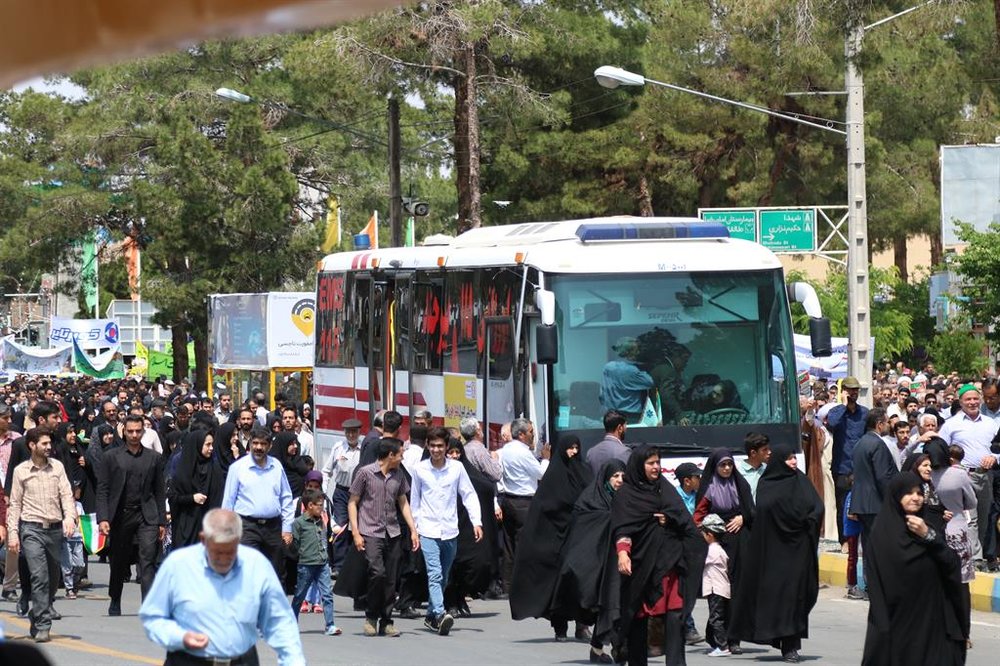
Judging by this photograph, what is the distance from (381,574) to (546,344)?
3.08m

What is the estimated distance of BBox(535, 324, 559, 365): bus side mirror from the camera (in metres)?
15.2

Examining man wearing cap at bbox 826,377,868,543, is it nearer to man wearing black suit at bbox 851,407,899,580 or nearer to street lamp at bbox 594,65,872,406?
man wearing black suit at bbox 851,407,899,580

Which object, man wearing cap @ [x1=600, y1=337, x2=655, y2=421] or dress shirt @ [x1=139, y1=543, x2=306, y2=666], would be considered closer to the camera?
dress shirt @ [x1=139, y1=543, x2=306, y2=666]

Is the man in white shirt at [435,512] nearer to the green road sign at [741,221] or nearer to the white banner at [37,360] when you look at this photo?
the green road sign at [741,221]

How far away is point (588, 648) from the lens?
12391 mm

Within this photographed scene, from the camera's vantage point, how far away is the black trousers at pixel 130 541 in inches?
562

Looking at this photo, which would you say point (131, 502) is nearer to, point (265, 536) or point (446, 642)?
point (265, 536)

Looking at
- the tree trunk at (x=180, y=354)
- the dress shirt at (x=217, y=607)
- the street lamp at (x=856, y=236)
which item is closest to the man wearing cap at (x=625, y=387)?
the street lamp at (x=856, y=236)

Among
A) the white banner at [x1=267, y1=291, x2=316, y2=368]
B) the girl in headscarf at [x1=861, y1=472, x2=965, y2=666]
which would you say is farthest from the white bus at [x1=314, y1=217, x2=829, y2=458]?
the white banner at [x1=267, y1=291, x2=316, y2=368]

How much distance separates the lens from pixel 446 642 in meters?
12.6

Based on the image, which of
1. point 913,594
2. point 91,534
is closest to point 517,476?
point 91,534

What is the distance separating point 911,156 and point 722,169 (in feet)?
25.2

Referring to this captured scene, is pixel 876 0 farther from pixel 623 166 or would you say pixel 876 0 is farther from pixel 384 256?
pixel 623 166

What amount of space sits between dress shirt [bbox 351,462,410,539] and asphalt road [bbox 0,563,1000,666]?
81 centimetres
